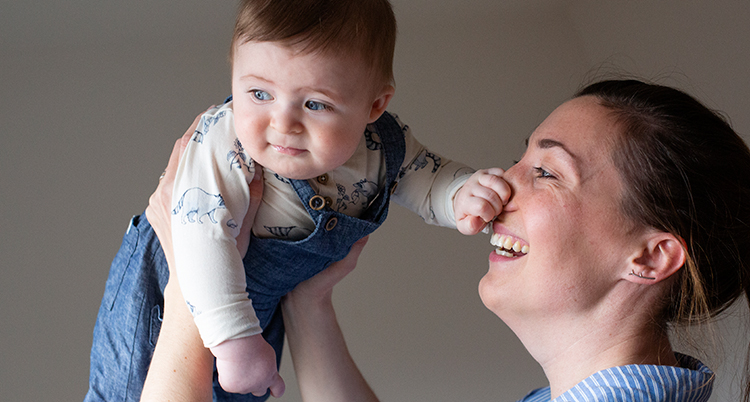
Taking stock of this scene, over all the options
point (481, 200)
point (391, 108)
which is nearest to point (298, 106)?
point (481, 200)

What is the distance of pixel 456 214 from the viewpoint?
1275 mm

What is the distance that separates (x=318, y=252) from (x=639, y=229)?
613 mm

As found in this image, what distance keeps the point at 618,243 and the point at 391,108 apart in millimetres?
2260

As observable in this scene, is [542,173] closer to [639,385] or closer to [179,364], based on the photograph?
[639,385]

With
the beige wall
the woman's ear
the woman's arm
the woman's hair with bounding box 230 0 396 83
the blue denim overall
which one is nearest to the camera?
the woman's hair with bounding box 230 0 396 83

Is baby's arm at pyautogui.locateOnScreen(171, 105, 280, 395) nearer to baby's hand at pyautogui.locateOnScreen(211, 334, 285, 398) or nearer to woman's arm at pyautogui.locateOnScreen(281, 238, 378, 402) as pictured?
baby's hand at pyautogui.locateOnScreen(211, 334, 285, 398)

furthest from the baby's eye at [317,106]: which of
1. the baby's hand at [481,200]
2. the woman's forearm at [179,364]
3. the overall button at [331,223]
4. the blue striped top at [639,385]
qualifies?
the blue striped top at [639,385]

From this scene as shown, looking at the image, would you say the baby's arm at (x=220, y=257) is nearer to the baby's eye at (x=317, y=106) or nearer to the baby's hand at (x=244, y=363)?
the baby's hand at (x=244, y=363)

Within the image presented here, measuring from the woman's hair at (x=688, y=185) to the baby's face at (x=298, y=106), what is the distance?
50 centimetres

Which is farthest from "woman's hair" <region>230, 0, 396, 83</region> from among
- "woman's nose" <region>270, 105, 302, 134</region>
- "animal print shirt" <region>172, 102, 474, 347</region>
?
"animal print shirt" <region>172, 102, 474, 347</region>

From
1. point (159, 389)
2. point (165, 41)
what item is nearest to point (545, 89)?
point (165, 41)

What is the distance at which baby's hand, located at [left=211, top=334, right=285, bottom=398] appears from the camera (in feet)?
3.59

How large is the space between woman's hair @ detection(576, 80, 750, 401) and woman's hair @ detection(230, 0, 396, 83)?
49 centimetres

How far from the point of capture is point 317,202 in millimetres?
1200
